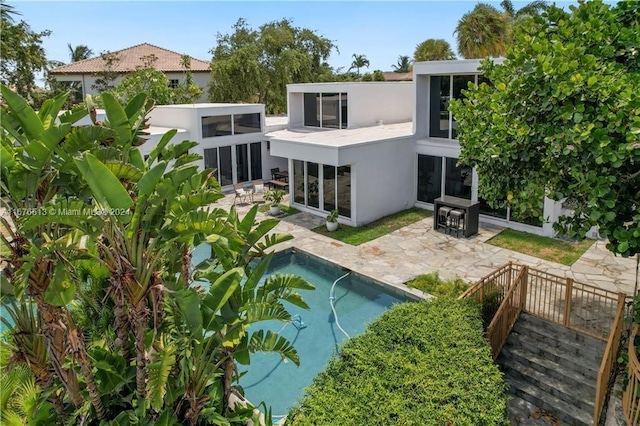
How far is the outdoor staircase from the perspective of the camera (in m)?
9.91

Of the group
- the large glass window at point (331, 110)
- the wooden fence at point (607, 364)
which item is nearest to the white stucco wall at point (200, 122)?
the large glass window at point (331, 110)

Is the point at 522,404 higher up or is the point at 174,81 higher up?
the point at 174,81

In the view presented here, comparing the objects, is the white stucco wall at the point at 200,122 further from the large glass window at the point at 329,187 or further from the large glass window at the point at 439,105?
the large glass window at the point at 439,105

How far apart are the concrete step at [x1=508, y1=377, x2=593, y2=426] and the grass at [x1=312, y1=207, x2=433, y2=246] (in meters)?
9.41

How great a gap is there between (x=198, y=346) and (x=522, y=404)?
750 cm

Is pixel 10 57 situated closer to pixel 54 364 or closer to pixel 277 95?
pixel 277 95

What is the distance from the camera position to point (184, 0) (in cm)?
1845

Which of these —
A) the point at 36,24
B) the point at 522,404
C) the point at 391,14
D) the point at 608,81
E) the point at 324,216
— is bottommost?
the point at 522,404

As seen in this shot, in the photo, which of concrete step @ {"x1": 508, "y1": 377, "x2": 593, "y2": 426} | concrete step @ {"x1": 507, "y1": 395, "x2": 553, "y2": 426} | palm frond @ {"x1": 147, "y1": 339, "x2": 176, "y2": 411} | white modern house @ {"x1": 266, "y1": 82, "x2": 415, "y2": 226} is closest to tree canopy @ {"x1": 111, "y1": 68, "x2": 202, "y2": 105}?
white modern house @ {"x1": 266, "y1": 82, "x2": 415, "y2": 226}

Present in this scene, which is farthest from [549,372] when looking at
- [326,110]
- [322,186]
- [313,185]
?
[326,110]

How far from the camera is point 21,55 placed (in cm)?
3594

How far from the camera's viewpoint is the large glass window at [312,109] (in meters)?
28.8

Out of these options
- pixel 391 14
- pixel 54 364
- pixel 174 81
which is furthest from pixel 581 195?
pixel 174 81

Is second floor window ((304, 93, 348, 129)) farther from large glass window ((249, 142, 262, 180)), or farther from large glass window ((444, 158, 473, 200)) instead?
large glass window ((444, 158, 473, 200))
